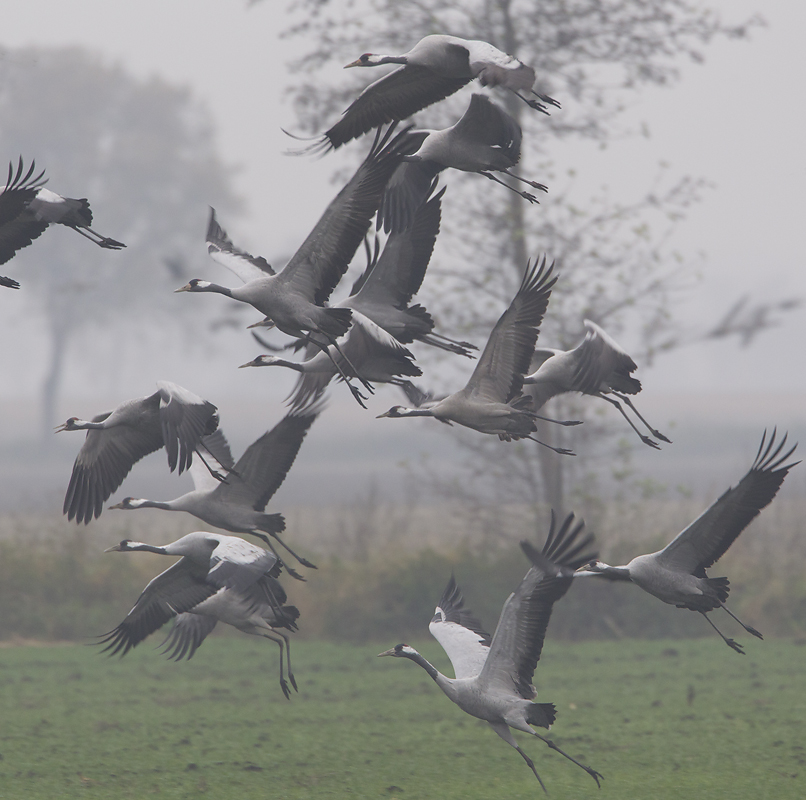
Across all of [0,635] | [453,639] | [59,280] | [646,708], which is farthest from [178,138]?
[453,639]

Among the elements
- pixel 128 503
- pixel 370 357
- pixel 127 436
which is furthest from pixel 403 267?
pixel 128 503

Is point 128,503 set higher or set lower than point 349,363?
lower

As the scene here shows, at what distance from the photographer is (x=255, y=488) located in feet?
19.9

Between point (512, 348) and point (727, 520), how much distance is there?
135 centimetres

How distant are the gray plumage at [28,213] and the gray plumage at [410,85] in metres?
1.10

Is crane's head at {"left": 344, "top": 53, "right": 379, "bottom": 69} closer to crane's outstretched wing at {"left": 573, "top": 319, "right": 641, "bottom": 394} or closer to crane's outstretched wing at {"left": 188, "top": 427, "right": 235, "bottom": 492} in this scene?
crane's outstretched wing at {"left": 573, "top": 319, "right": 641, "bottom": 394}

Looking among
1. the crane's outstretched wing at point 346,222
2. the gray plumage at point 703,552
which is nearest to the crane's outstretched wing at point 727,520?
the gray plumage at point 703,552

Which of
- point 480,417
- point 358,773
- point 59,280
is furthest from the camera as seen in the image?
point 59,280

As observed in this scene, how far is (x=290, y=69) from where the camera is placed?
16.8m

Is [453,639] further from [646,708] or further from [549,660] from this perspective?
[549,660]

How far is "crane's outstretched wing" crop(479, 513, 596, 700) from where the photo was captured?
17.1 ft

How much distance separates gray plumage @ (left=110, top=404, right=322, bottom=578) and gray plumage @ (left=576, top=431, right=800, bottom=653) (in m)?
1.71

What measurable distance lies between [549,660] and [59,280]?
41.9 metres

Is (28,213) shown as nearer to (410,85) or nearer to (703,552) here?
(410,85)
